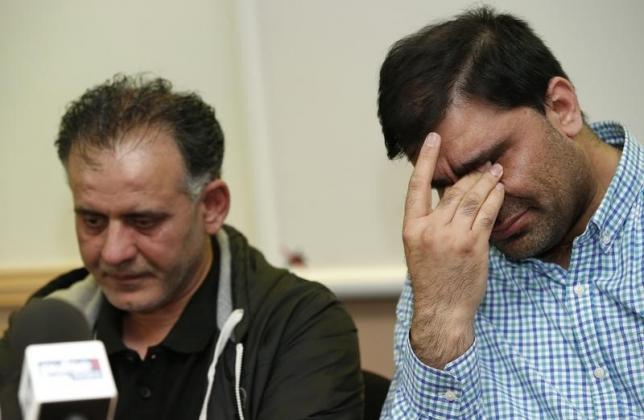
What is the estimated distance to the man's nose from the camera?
201 cm

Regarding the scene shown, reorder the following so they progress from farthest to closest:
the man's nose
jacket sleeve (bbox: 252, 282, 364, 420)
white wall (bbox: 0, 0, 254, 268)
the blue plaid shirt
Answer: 1. white wall (bbox: 0, 0, 254, 268)
2. the man's nose
3. jacket sleeve (bbox: 252, 282, 364, 420)
4. the blue plaid shirt

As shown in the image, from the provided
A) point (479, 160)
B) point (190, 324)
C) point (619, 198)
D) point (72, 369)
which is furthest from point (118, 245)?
point (72, 369)

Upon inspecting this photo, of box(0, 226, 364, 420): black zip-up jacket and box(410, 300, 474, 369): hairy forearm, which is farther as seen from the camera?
box(0, 226, 364, 420): black zip-up jacket

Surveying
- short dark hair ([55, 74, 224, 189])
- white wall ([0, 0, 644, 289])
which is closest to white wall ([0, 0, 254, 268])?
white wall ([0, 0, 644, 289])

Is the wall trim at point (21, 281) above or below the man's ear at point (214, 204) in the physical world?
below

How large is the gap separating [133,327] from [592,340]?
1057mm

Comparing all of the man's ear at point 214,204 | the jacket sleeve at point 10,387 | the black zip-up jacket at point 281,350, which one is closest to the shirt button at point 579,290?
the black zip-up jacket at point 281,350

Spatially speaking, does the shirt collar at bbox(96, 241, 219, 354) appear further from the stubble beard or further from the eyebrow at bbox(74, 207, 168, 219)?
the stubble beard

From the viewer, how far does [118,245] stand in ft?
6.62

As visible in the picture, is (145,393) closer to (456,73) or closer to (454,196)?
(454,196)

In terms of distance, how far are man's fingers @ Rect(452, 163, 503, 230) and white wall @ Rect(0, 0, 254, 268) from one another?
111 cm

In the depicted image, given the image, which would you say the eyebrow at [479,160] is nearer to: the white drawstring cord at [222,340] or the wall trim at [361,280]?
the white drawstring cord at [222,340]

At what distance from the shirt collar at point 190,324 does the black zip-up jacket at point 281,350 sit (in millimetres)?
36

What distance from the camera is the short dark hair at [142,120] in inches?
80.9
